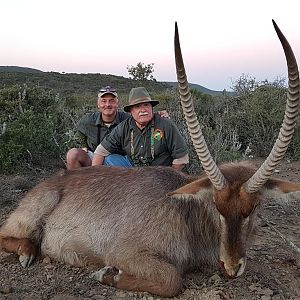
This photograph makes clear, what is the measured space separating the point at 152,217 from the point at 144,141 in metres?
2.21

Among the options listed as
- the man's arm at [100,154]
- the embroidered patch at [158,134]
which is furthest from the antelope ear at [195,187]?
the man's arm at [100,154]

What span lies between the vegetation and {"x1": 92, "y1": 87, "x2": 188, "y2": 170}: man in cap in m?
2.39

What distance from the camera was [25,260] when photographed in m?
5.21

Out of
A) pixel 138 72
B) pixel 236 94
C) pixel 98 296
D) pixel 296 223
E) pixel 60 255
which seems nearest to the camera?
pixel 98 296

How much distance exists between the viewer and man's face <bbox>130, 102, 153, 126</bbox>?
22.4 ft

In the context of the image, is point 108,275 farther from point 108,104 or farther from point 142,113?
point 108,104

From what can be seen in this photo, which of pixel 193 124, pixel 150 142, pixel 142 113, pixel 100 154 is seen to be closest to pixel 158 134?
pixel 150 142

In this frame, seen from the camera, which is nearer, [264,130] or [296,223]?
[296,223]

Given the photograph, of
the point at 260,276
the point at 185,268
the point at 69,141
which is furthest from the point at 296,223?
the point at 69,141

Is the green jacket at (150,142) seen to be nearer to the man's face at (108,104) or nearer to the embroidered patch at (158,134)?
the embroidered patch at (158,134)

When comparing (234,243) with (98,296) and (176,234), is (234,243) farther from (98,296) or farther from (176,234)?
(98,296)

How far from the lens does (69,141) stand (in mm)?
10609

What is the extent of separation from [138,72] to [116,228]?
36.7 meters

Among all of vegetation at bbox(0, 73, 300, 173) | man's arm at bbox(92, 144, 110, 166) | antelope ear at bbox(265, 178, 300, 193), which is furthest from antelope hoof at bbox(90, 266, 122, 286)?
vegetation at bbox(0, 73, 300, 173)
